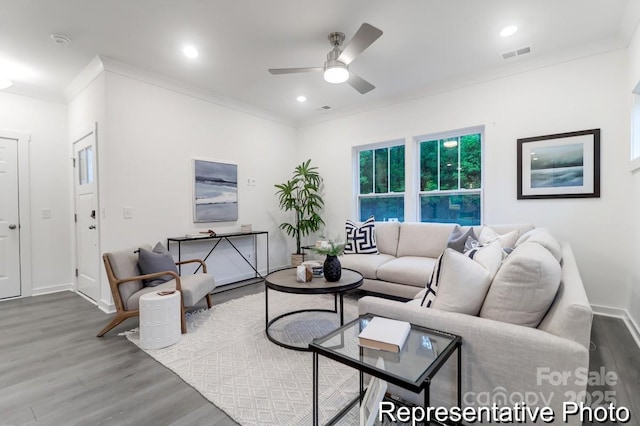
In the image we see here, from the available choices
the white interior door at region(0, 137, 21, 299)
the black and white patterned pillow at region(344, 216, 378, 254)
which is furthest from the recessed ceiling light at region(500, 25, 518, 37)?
the white interior door at region(0, 137, 21, 299)

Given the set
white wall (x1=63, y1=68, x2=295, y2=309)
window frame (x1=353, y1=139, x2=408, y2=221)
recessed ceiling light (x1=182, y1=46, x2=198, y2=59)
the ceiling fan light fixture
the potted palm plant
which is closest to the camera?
the ceiling fan light fixture

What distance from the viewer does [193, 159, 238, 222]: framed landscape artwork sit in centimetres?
425

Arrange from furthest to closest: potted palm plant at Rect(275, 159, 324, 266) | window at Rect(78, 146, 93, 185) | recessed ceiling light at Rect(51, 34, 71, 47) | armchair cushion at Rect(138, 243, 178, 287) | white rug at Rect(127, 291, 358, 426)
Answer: potted palm plant at Rect(275, 159, 324, 266)
window at Rect(78, 146, 93, 185)
armchair cushion at Rect(138, 243, 178, 287)
recessed ceiling light at Rect(51, 34, 71, 47)
white rug at Rect(127, 291, 358, 426)

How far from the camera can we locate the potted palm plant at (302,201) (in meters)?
5.27

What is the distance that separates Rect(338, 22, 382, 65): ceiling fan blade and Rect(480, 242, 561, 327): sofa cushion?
6.12 ft

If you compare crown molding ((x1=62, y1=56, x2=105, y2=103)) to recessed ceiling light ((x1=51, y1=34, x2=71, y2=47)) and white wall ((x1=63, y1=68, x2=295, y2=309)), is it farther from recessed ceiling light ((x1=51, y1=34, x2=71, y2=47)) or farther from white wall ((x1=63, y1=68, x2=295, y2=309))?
recessed ceiling light ((x1=51, y1=34, x2=71, y2=47))

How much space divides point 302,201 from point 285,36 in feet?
9.62

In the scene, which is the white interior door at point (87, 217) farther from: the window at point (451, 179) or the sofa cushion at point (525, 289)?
the window at point (451, 179)

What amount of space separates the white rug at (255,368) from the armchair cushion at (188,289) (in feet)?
0.87

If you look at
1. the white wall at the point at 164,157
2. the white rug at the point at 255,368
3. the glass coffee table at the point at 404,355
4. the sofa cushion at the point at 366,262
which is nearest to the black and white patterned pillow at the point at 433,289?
the glass coffee table at the point at 404,355

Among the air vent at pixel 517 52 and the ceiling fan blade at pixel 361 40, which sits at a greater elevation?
the air vent at pixel 517 52

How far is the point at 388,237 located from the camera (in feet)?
14.0

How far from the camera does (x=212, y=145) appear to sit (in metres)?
4.48

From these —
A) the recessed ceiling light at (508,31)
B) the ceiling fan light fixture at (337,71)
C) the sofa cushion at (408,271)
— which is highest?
the recessed ceiling light at (508,31)
